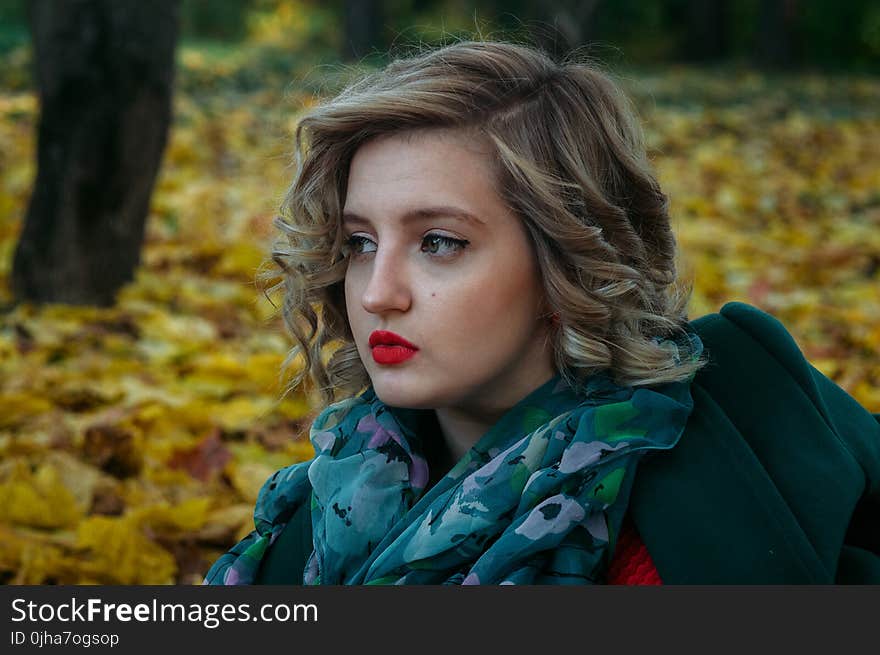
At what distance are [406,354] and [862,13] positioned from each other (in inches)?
822

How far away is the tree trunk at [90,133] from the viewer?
4.54 m

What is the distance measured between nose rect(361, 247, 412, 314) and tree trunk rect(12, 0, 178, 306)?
3304 millimetres

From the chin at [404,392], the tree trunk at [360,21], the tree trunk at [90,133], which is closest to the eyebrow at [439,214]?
the chin at [404,392]

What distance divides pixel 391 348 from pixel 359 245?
0.73ft

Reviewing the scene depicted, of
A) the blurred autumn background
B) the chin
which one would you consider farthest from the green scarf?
the blurred autumn background

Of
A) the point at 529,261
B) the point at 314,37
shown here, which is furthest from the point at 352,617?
the point at 314,37

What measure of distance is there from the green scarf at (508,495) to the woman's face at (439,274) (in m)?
0.12

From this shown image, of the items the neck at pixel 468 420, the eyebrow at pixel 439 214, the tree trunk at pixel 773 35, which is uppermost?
the eyebrow at pixel 439 214

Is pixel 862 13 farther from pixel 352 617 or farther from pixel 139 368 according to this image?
pixel 352 617

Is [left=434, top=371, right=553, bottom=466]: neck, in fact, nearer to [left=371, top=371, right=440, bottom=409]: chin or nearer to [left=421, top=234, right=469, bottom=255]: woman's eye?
[left=371, top=371, right=440, bottom=409]: chin

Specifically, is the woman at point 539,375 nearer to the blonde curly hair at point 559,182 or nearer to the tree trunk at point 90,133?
the blonde curly hair at point 559,182

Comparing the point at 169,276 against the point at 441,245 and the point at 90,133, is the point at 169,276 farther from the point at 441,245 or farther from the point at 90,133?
the point at 441,245

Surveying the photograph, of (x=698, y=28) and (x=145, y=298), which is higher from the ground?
(x=145, y=298)

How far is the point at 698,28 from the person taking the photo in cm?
2023
